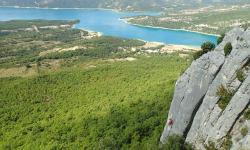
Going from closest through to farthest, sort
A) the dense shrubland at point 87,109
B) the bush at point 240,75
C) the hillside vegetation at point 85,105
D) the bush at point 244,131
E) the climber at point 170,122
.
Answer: the bush at point 244,131
the bush at point 240,75
the climber at point 170,122
the dense shrubland at point 87,109
the hillside vegetation at point 85,105

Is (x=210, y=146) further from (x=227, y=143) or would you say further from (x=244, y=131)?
(x=244, y=131)

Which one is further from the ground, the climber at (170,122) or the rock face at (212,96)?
the rock face at (212,96)

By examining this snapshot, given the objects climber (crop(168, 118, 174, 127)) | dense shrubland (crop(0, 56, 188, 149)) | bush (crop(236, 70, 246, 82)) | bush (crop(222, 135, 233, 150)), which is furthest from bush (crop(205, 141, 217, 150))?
dense shrubland (crop(0, 56, 188, 149))

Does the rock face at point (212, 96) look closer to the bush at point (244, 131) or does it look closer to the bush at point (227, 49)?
the bush at point (227, 49)

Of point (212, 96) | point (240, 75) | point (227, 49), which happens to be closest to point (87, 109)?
point (212, 96)

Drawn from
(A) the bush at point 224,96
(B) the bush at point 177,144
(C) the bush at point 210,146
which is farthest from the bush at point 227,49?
(B) the bush at point 177,144

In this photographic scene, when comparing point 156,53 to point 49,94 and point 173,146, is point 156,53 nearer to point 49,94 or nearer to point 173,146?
point 49,94

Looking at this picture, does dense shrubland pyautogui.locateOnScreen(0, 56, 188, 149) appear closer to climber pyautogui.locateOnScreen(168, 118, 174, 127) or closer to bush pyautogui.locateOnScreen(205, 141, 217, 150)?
climber pyautogui.locateOnScreen(168, 118, 174, 127)
